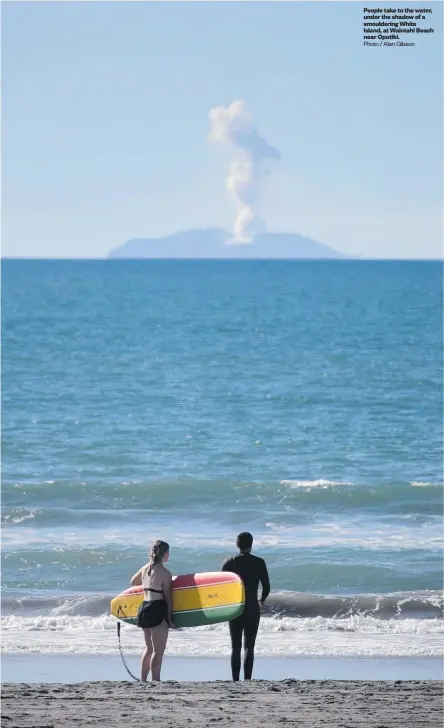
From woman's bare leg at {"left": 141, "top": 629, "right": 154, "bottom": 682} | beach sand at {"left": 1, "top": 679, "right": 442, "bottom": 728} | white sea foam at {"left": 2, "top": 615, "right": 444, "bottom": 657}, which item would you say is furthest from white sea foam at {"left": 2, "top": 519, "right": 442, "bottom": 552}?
beach sand at {"left": 1, "top": 679, "right": 442, "bottom": 728}

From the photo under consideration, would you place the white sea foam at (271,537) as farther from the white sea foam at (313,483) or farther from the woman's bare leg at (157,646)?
the woman's bare leg at (157,646)

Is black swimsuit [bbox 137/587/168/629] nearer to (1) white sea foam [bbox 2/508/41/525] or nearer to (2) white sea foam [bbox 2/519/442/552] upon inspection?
(2) white sea foam [bbox 2/519/442/552]

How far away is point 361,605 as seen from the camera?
13.6 metres

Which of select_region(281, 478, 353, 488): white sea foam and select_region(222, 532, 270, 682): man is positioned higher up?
select_region(281, 478, 353, 488): white sea foam

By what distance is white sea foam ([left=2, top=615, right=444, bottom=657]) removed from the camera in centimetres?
1115

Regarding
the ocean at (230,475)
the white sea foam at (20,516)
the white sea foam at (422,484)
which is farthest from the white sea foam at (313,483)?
the white sea foam at (20,516)

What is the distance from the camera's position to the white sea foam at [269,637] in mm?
11148

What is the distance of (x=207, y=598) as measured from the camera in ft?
Result: 29.5

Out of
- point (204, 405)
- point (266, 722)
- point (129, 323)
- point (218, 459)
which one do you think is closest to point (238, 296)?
point (129, 323)

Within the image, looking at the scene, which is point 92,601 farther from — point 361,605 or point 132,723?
point 132,723

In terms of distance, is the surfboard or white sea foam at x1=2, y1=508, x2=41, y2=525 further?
white sea foam at x1=2, y1=508, x2=41, y2=525

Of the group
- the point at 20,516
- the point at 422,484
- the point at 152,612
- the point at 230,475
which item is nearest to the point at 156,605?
the point at 152,612

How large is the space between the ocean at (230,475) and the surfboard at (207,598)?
7.12 ft

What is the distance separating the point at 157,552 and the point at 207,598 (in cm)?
63
